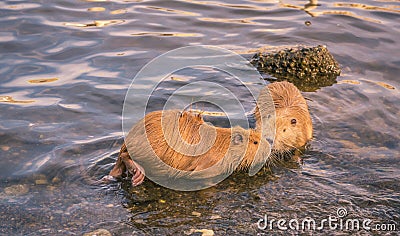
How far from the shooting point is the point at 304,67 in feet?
24.0

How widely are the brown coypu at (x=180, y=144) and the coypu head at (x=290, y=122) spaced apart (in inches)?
26.5

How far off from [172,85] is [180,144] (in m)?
2.48

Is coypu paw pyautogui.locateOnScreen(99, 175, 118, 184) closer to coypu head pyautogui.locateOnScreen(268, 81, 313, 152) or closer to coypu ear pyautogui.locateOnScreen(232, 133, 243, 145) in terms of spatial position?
coypu ear pyautogui.locateOnScreen(232, 133, 243, 145)

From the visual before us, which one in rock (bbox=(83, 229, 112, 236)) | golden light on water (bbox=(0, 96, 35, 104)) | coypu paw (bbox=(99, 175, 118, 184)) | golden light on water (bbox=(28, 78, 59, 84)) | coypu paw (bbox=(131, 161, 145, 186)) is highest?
golden light on water (bbox=(28, 78, 59, 84))

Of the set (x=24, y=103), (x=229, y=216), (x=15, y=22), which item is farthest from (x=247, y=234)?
(x=15, y=22)

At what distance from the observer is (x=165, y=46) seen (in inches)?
323

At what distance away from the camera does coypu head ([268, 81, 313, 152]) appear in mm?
5355

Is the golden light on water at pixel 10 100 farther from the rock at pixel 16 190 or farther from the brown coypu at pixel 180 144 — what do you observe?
the brown coypu at pixel 180 144

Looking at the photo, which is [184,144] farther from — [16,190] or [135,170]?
[16,190]

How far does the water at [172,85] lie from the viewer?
14.5ft

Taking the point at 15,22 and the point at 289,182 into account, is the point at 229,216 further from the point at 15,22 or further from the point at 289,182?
the point at 15,22

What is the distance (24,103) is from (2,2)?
12.5 ft

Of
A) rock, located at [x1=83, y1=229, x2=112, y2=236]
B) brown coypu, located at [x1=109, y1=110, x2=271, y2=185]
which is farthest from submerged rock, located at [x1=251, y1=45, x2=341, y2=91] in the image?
rock, located at [x1=83, y1=229, x2=112, y2=236]

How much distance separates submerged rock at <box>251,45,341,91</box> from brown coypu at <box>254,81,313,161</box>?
1.38m
